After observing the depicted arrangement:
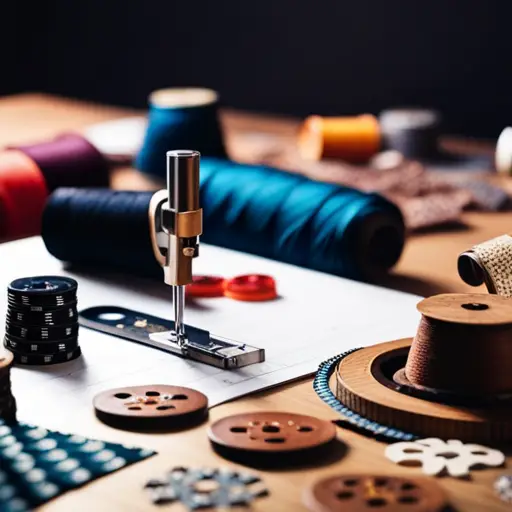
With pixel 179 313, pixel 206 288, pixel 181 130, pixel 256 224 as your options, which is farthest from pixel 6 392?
pixel 181 130

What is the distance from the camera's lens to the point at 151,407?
Answer: 1374 millimetres

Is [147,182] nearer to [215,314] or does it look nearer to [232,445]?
[215,314]

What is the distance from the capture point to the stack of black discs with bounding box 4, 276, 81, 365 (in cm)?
154

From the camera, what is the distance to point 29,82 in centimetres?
539

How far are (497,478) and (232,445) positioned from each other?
0.27 m

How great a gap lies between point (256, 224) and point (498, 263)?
625 mm

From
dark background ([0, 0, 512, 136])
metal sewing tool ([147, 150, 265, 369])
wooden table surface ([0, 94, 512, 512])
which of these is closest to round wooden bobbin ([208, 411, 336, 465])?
wooden table surface ([0, 94, 512, 512])

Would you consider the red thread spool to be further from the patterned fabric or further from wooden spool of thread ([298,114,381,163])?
the patterned fabric

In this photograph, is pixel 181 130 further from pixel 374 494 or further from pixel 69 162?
pixel 374 494

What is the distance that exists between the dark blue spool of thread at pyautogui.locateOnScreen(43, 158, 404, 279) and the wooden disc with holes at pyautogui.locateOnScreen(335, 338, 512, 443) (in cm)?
67

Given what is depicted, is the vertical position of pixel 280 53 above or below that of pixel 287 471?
above

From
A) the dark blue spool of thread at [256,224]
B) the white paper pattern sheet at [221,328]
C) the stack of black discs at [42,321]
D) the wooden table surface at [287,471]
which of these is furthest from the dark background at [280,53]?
the stack of black discs at [42,321]

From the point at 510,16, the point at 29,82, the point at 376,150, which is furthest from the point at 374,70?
the point at 29,82

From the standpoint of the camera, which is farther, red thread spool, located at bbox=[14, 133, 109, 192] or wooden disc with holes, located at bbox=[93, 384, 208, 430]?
red thread spool, located at bbox=[14, 133, 109, 192]
